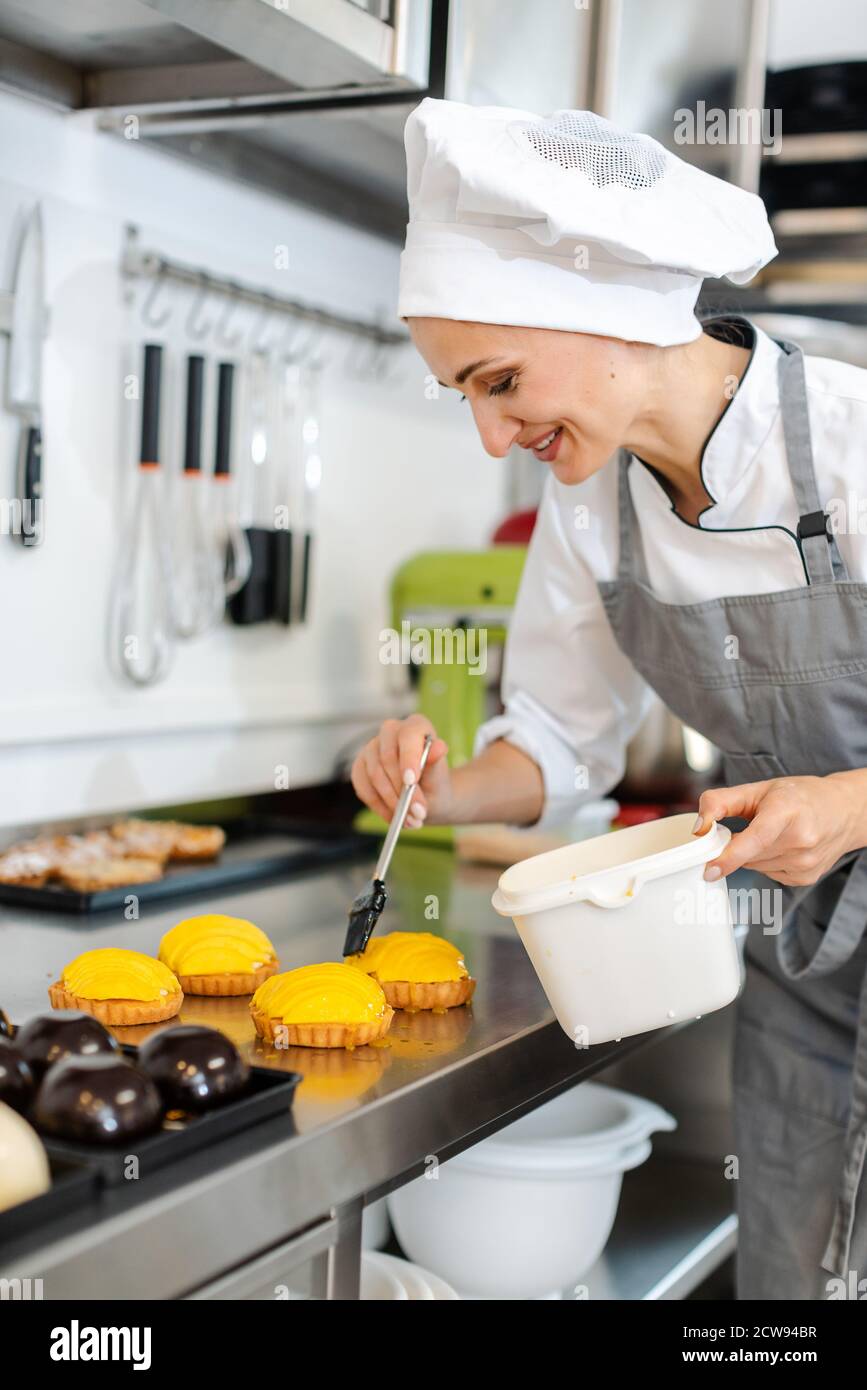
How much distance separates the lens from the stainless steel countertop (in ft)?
2.35

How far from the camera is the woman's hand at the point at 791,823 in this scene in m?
0.98

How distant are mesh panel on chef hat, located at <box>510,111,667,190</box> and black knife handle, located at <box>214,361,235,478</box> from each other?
80 cm

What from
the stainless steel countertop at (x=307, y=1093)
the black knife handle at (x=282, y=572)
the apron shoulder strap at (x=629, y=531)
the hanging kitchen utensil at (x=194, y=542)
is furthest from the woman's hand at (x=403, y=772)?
the black knife handle at (x=282, y=572)

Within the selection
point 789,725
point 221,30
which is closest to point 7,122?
point 221,30

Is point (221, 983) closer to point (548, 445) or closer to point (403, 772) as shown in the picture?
point (403, 772)

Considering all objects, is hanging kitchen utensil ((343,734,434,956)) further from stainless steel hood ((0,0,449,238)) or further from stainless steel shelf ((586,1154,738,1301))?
stainless steel hood ((0,0,449,238))

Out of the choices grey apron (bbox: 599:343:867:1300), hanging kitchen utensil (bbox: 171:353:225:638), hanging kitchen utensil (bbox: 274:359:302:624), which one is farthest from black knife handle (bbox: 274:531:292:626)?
grey apron (bbox: 599:343:867:1300)

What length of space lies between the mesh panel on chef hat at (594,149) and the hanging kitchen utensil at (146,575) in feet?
2.45

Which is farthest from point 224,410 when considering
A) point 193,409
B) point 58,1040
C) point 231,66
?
point 58,1040

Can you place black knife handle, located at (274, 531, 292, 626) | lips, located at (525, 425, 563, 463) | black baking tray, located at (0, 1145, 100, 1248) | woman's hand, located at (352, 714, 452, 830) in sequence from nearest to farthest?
black baking tray, located at (0, 1145, 100, 1248) < lips, located at (525, 425, 563, 463) < woman's hand, located at (352, 714, 452, 830) < black knife handle, located at (274, 531, 292, 626)

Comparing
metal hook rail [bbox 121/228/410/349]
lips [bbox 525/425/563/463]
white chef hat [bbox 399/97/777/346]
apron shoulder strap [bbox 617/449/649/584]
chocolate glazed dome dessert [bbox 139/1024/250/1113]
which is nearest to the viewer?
chocolate glazed dome dessert [bbox 139/1024/250/1113]

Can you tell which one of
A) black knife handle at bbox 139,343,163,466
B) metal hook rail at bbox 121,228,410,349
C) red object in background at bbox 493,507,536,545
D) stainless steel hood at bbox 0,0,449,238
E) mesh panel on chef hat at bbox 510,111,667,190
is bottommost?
red object in background at bbox 493,507,536,545
